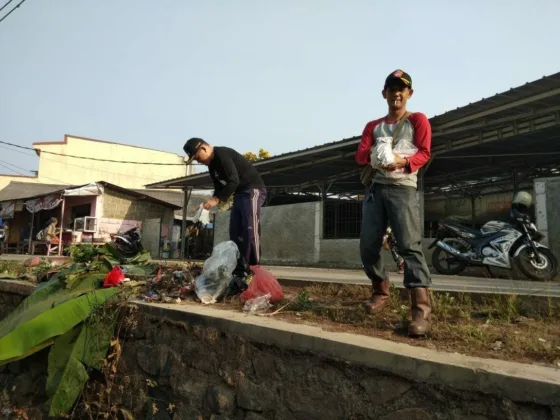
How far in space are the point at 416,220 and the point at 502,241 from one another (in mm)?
4951

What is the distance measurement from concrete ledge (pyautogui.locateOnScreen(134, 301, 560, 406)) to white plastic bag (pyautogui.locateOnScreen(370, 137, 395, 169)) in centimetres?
Answer: 106

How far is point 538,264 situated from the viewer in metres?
6.55

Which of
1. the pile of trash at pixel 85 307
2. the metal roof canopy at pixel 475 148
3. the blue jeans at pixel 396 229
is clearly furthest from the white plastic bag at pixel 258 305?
the metal roof canopy at pixel 475 148

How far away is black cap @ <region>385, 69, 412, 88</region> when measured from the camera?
2.68 m

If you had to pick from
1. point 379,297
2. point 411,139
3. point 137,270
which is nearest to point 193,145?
point 137,270

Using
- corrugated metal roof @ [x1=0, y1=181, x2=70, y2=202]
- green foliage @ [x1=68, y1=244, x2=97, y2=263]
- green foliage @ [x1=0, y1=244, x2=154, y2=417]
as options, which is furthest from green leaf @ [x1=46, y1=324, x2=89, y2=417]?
corrugated metal roof @ [x1=0, y1=181, x2=70, y2=202]

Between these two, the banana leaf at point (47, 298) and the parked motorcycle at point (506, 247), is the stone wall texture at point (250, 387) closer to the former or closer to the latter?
the banana leaf at point (47, 298)

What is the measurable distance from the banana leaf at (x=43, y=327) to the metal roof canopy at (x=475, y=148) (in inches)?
279

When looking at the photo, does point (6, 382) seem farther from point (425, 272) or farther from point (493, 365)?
point (493, 365)

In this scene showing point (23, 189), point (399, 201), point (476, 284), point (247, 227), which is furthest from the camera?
point (23, 189)

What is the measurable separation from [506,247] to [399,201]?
5.03 metres

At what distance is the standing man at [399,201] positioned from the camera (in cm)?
254

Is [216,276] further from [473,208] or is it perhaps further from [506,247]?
[473,208]

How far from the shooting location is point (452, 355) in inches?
71.8
